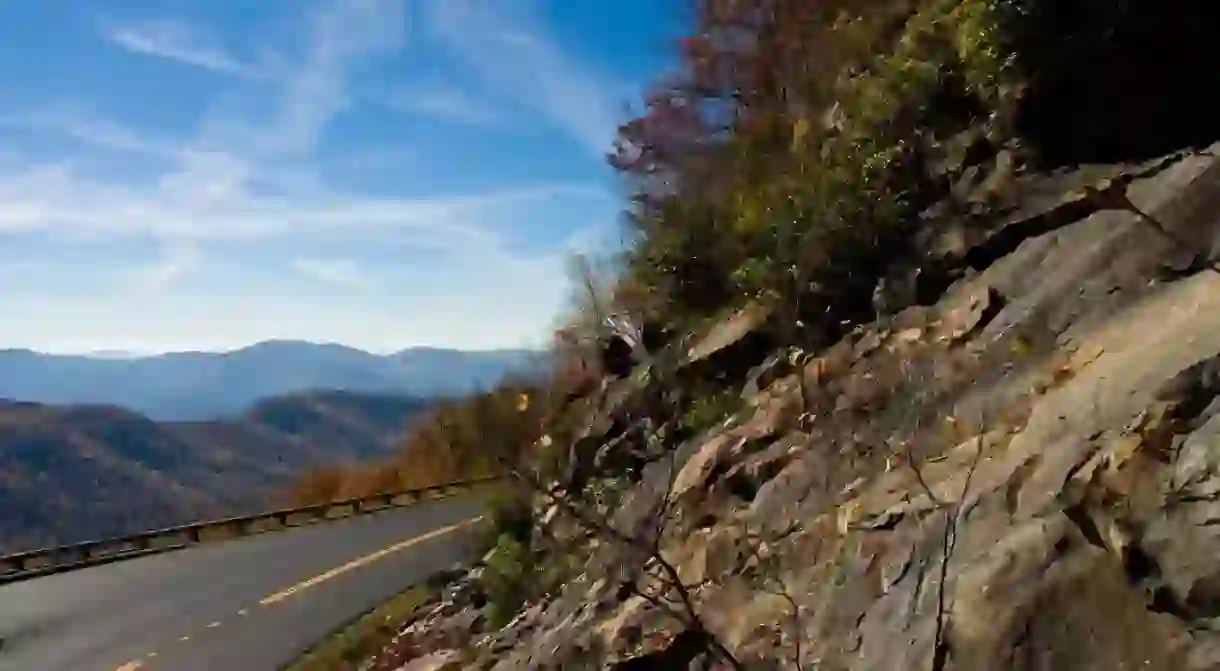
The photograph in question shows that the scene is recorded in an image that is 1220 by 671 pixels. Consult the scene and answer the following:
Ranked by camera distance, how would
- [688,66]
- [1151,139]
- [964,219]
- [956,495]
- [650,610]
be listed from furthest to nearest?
[688,66] < [964,219] < [1151,139] < [650,610] < [956,495]

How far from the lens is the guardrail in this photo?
23.9 meters

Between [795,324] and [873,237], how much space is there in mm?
938

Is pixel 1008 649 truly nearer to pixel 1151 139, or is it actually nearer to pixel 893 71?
pixel 1151 139

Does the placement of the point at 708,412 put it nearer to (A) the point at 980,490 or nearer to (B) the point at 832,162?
(B) the point at 832,162

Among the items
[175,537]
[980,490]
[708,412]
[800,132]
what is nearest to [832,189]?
[708,412]

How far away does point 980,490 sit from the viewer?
4965 millimetres

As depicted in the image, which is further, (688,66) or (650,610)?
(688,66)

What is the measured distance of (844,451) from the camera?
6586 mm

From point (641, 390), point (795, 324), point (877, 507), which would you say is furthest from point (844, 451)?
point (641, 390)

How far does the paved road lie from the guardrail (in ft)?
3.38

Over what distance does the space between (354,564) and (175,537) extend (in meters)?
9.67

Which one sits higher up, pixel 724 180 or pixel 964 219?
pixel 724 180

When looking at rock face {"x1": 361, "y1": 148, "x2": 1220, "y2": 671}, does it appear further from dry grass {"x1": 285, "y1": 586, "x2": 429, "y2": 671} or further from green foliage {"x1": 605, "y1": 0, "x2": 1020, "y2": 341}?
dry grass {"x1": 285, "y1": 586, "x2": 429, "y2": 671}

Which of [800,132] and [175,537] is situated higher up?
[800,132]
